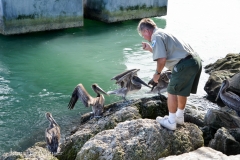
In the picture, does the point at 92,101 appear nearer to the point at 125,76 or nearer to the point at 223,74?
the point at 125,76

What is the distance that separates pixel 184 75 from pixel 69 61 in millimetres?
8263

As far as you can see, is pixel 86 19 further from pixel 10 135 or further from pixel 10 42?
pixel 10 135

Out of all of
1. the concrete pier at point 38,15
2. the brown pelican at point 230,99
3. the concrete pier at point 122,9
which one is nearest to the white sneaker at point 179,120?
the brown pelican at point 230,99

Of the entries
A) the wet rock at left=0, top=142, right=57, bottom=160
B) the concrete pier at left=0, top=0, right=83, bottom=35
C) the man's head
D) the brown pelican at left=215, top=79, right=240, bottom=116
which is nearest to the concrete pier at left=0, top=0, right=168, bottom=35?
the concrete pier at left=0, top=0, right=83, bottom=35

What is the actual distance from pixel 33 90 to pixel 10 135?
259 cm

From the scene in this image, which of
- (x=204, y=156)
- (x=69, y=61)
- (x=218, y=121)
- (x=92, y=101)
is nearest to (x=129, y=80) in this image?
(x=92, y=101)

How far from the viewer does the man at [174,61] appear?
4.71m

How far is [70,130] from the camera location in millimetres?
7715

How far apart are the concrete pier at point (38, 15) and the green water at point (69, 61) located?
41 cm

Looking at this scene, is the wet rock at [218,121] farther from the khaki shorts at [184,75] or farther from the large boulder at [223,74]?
the large boulder at [223,74]

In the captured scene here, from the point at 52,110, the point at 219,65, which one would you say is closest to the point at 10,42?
the point at 52,110

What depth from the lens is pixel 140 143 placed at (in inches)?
181

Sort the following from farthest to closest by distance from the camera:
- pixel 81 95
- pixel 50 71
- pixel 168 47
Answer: pixel 50 71 < pixel 81 95 < pixel 168 47

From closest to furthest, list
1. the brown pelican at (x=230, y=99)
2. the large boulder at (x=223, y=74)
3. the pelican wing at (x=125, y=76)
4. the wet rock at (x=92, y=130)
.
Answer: the wet rock at (x=92, y=130)
the brown pelican at (x=230, y=99)
the pelican wing at (x=125, y=76)
the large boulder at (x=223, y=74)
